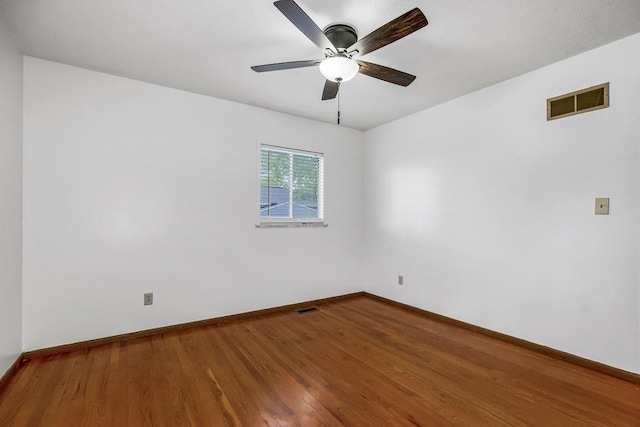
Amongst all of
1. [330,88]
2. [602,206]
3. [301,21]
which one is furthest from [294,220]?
[602,206]

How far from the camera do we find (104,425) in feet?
5.30

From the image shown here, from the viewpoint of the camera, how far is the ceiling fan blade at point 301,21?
1.47 metres

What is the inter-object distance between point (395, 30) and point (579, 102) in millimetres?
1814

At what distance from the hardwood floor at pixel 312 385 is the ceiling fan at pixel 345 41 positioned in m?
2.14

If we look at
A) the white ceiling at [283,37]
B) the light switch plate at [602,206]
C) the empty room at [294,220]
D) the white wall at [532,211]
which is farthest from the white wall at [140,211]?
the light switch plate at [602,206]

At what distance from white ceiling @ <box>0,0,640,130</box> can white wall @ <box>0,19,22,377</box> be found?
0.86 ft

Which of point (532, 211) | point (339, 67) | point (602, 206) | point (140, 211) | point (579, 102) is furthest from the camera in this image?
point (140, 211)

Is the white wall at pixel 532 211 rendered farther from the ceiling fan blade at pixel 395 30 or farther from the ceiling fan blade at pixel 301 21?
the ceiling fan blade at pixel 301 21

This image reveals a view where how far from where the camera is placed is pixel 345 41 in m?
2.07

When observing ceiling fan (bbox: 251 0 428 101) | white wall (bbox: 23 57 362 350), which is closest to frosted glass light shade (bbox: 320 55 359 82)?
ceiling fan (bbox: 251 0 428 101)

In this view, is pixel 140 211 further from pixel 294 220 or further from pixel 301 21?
pixel 301 21

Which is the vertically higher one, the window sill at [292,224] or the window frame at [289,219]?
the window frame at [289,219]

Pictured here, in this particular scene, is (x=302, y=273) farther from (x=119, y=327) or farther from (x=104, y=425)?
(x=104, y=425)

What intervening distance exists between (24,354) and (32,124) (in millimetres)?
1889
